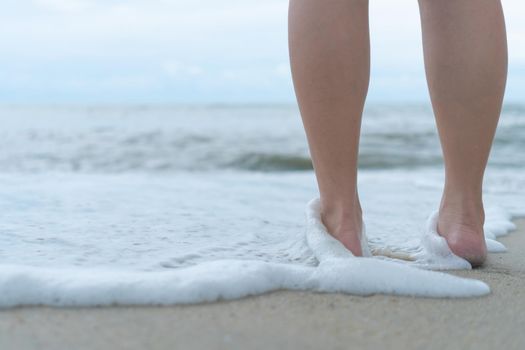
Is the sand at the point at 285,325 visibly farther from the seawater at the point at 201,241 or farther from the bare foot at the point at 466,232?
the bare foot at the point at 466,232

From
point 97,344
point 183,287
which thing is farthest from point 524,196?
point 97,344

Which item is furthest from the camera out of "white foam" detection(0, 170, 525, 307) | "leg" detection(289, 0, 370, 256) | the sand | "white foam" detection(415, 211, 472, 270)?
"white foam" detection(415, 211, 472, 270)

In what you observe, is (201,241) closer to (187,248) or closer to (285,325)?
(187,248)

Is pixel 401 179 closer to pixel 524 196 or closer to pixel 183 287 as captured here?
pixel 524 196

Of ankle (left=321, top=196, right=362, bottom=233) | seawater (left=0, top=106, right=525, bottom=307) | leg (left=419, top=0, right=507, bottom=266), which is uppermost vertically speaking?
leg (left=419, top=0, right=507, bottom=266)

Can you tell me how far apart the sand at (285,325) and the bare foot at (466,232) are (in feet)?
1.06

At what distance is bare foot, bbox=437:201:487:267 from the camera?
5.26ft

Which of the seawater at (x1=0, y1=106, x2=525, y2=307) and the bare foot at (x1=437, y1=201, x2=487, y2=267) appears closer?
the seawater at (x1=0, y1=106, x2=525, y2=307)

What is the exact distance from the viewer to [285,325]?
1077 millimetres

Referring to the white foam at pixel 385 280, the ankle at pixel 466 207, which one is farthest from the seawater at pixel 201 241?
the ankle at pixel 466 207

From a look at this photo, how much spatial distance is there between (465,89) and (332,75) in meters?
0.30

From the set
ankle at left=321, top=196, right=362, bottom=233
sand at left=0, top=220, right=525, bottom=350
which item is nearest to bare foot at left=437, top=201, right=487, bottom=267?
ankle at left=321, top=196, right=362, bottom=233

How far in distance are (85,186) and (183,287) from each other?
2155 millimetres

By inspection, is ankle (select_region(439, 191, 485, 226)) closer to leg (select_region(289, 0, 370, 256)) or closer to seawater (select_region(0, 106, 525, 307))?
seawater (select_region(0, 106, 525, 307))
